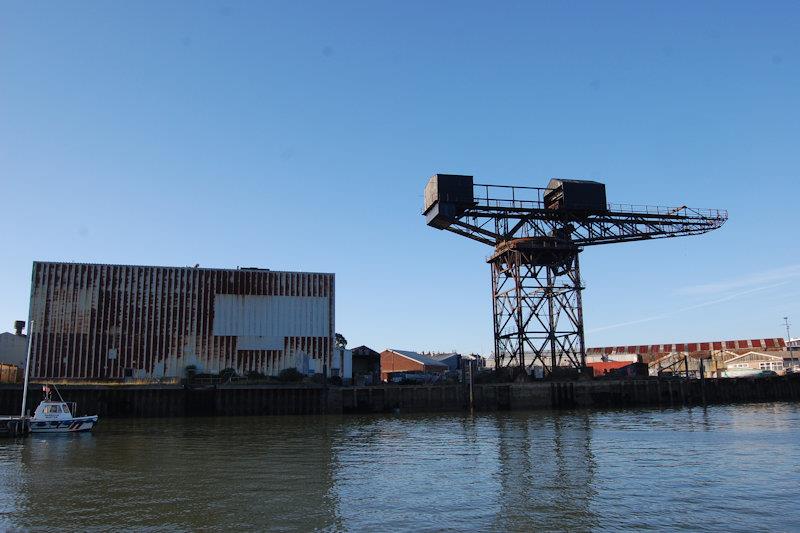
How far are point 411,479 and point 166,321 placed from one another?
38.0 m

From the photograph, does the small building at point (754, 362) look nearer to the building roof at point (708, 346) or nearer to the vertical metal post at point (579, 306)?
the building roof at point (708, 346)

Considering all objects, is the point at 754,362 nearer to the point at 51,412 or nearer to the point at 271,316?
the point at 271,316

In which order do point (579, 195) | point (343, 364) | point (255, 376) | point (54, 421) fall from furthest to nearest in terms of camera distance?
point (343, 364)
point (579, 195)
point (255, 376)
point (54, 421)

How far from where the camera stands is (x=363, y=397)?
5059cm

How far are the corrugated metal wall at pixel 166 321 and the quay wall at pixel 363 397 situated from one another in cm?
415

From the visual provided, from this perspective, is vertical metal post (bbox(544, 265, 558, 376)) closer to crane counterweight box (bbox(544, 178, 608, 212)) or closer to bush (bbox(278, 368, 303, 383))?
crane counterweight box (bbox(544, 178, 608, 212))

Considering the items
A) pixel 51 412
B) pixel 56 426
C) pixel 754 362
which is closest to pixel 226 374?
pixel 51 412

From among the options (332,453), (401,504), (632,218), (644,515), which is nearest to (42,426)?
(332,453)

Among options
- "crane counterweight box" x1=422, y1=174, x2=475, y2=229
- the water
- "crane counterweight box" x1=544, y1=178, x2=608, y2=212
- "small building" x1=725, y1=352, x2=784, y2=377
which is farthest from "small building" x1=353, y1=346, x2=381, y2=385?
"small building" x1=725, y1=352, x2=784, y2=377

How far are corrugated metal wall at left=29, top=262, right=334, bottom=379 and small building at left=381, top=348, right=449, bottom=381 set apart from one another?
2285 cm

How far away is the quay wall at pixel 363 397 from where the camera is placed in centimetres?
4641

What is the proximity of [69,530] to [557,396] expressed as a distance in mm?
44580

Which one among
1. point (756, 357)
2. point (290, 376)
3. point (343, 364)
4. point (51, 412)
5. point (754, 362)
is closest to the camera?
point (51, 412)

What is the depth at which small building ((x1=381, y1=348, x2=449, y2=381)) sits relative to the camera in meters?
76.6
